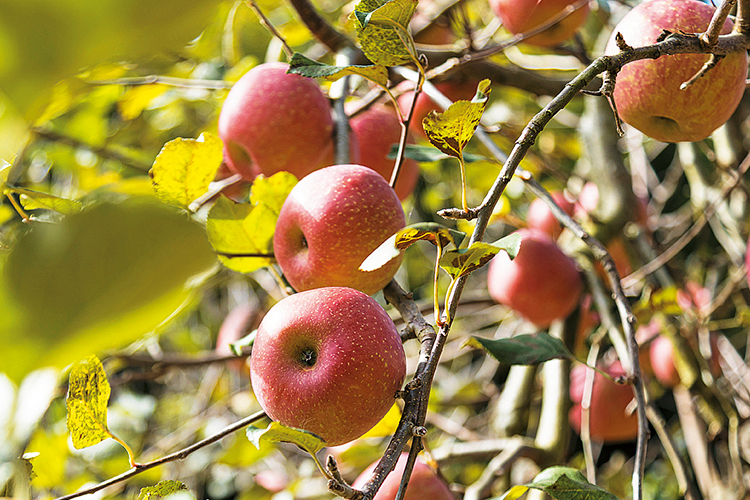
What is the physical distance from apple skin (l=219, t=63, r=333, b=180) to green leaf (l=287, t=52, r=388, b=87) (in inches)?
5.7

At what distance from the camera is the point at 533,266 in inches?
37.7

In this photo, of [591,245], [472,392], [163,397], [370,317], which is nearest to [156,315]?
[370,317]

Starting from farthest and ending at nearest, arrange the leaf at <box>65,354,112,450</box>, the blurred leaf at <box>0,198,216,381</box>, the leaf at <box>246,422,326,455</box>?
the leaf at <box>65,354,112,450</box> < the leaf at <box>246,422,326,455</box> < the blurred leaf at <box>0,198,216,381</box>

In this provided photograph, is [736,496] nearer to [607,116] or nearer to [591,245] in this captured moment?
[591,245]

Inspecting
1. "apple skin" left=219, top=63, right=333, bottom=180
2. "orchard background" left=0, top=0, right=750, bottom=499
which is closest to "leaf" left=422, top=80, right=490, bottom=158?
"orchard background" left=0, top=0, right=750, bottom=499

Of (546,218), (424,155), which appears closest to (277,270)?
(424,155)

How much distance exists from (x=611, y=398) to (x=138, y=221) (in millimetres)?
1150

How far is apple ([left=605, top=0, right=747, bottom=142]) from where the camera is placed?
51 centimetres

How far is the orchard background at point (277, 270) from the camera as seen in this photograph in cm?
10

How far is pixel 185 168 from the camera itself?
0.50m

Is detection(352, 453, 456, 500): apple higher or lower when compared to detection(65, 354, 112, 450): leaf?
lower

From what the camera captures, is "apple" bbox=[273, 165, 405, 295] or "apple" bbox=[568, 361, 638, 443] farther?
"apple" bbox=[568, 361, 638, 443]

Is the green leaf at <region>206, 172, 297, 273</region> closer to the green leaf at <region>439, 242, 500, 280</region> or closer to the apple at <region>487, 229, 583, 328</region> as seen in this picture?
the green leaf at <region>439, 242, 500, 280</region>

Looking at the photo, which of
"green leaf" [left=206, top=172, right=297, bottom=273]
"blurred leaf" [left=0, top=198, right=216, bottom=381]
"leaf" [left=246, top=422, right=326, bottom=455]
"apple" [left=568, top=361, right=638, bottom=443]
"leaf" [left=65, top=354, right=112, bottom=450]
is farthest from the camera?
→ "apple" [left=568, top=361, right=638, bottom=443]
